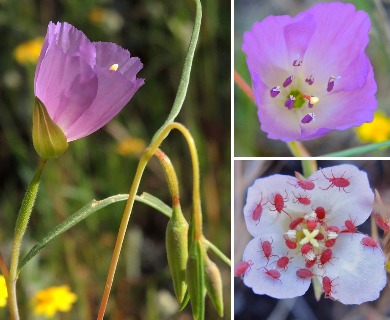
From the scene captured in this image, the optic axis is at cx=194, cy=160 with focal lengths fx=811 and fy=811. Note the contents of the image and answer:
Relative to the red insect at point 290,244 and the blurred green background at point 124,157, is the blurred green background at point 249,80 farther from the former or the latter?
the blurred green background at point 124,157

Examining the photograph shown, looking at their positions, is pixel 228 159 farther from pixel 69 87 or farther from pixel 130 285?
pixel 69 87

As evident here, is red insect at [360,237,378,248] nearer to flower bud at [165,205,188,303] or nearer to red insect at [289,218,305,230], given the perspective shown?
red insect at [289,218,305,230]

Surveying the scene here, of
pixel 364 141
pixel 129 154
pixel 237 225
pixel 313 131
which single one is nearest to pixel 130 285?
pixel 129 154

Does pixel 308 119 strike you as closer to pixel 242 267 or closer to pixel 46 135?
pixel 242 267

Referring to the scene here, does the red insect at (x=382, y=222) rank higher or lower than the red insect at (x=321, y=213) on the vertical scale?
lower

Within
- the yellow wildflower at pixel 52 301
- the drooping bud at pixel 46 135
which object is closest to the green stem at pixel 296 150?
the drooping bud at pixel 46 135

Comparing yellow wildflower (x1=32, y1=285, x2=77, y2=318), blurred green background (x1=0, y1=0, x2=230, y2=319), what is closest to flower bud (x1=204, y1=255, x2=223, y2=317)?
yellow wildflower (x1=32, y1=285, x2=77, y2=318)
